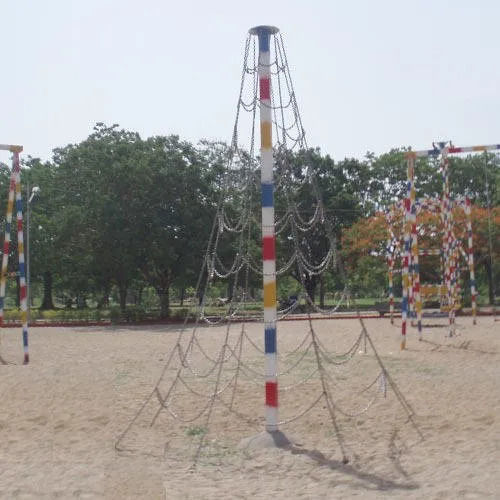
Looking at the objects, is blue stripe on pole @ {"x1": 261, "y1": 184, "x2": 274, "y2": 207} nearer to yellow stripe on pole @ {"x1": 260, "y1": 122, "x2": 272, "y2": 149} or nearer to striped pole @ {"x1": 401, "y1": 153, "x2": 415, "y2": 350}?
yellow stripe on pole @ {"x1": 260, "y1": 122, "x2": 272, "y2": 149}

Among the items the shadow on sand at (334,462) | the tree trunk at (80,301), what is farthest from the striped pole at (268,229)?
the tree trunk at (80,301)

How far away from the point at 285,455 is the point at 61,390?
13.1ft

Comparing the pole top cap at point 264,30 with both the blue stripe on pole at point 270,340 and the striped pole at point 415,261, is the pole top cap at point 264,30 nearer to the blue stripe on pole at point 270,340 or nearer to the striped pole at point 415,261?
the blue stripe on pole at point 270,340

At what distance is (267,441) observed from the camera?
6258 millimetres

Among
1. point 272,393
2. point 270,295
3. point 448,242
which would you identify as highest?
point 448,242

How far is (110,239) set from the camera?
25.6 metres

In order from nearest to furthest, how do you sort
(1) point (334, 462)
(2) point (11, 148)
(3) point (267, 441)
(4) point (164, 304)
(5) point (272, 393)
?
(1) point (334, 462)
(3) point (267, 441)
(5) point (272, 393)
(2) point (11, 148)
(4) point (164, 304)

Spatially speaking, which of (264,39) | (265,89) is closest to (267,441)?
(265,89)

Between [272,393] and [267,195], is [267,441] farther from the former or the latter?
[267,195]

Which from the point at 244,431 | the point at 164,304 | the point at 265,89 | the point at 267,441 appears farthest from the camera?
the point at 164,304

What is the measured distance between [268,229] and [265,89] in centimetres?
140

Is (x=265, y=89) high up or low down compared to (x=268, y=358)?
up

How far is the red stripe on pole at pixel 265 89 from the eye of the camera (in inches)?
261

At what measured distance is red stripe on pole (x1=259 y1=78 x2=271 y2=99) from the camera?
6641 mm
